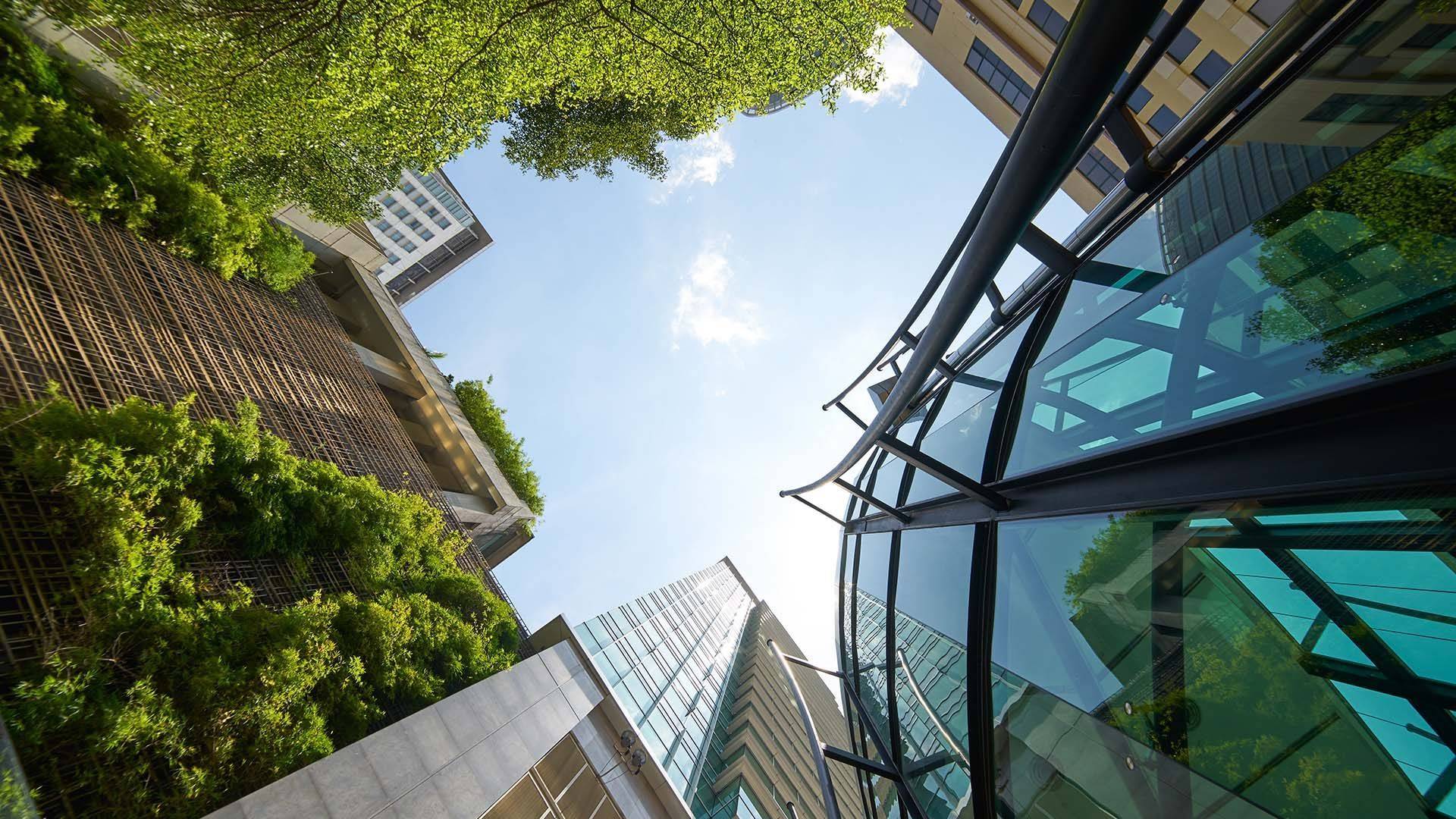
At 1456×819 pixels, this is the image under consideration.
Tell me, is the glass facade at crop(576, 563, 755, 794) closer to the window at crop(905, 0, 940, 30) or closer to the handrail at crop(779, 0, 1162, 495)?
the handrail at crop(779, 0, 1162, 495)

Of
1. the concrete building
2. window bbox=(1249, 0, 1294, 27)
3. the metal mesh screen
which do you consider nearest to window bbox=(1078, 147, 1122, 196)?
window bbox=(1249, 0, 1294, 27)

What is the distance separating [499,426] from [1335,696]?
2295 centimetres

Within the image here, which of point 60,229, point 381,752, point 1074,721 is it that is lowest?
point 1074,721

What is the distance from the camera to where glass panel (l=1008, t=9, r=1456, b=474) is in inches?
61.5

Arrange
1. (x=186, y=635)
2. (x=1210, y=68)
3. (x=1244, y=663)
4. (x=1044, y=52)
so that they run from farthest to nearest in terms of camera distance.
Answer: (x=1044, y=52), (x=1210, y=68), (x=186, y=635), (x=1244, y=663)

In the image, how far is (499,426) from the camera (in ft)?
71.8

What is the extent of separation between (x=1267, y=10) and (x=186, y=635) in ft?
68.7

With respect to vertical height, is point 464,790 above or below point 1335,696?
above

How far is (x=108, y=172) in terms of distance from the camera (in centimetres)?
991

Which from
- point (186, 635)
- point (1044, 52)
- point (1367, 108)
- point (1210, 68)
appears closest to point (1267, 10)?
point (1210, 68)

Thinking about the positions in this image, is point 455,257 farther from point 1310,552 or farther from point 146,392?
point 1310,552

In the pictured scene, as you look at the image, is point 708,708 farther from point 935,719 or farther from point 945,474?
point 945,474

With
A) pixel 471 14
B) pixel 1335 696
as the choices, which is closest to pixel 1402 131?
pixel 1335 696

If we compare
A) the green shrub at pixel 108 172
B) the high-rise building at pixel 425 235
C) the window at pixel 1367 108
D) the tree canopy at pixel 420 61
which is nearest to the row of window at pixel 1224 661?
the window at pixel 1367 108
